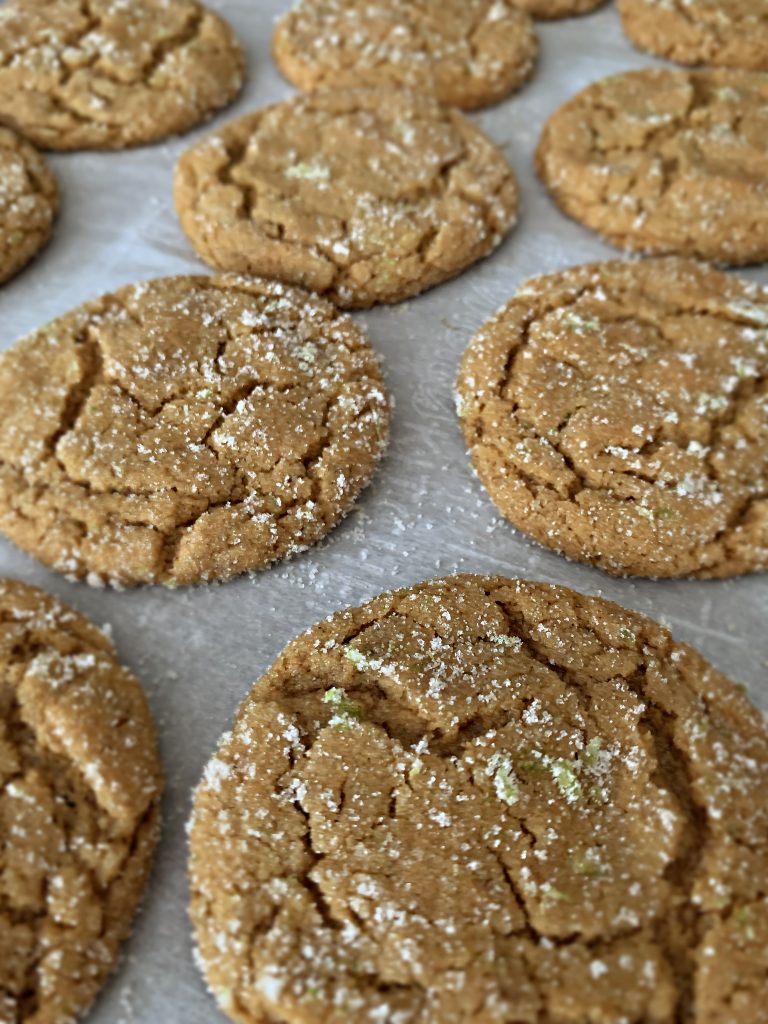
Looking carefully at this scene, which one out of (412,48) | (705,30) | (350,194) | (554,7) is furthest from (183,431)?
(705,30)

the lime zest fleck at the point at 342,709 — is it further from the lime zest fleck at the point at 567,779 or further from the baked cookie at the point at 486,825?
the lime zest fleck at the point at 567,779

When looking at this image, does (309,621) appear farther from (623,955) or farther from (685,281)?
(685,281)

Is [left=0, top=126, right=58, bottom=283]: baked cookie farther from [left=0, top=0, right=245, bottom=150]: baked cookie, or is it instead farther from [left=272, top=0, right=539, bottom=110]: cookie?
[left=272, top=0, right=539, bottom=110]: cookie

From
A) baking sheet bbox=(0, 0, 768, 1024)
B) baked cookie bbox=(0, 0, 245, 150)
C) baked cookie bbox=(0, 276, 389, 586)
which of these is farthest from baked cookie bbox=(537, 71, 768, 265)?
baked cookie bbox=(0, 0, 245, 150)

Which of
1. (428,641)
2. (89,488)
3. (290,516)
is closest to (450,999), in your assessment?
(428,641)

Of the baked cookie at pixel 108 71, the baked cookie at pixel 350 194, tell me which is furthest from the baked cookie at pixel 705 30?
the baked cookie at pixel 108 71

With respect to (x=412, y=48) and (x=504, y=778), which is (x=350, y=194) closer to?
(x=412, y=48)
